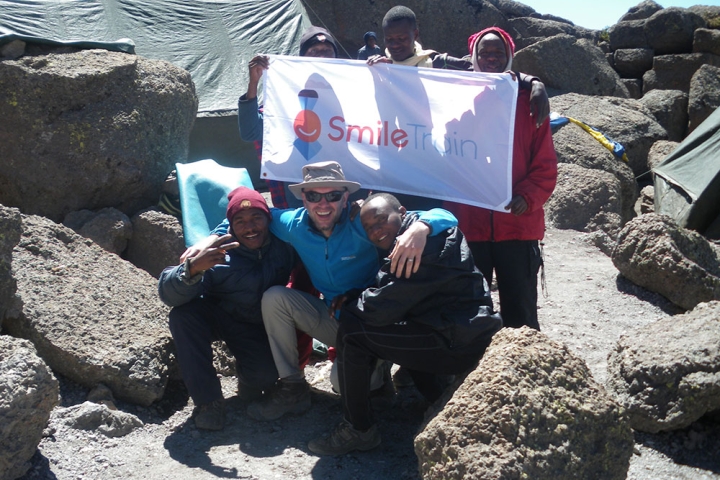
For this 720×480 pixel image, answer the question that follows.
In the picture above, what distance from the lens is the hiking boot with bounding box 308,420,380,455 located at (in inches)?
153

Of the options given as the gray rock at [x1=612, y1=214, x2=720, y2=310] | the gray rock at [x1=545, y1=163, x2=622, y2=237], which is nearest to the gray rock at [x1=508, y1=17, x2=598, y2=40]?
the gray rock at [x1=545, y1=163, x2=622, y2=237]

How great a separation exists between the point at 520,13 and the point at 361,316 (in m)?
14.4

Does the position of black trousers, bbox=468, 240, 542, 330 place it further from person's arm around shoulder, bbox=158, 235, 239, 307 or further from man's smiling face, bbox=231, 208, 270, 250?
person's arm around shoulder, bbox=158, 235, 239, 307

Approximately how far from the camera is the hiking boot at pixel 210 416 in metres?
4.14

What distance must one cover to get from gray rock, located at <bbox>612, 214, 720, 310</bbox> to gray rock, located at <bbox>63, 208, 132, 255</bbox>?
158 inches

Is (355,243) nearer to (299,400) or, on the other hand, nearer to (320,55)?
(299,400)

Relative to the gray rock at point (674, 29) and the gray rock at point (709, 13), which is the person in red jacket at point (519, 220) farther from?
the gray rock at point (709, 13)

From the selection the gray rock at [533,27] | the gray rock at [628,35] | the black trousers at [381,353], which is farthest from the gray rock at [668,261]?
the gray rock at [628,35]

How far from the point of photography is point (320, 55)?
16.6ft

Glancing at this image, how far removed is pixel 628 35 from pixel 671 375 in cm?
1690

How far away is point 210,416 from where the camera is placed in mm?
4152

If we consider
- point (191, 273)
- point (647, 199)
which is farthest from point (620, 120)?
point (191, 273)

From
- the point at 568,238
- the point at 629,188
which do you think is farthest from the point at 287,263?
the point at 629,188

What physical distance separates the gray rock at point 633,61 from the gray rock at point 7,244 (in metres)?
17.3
